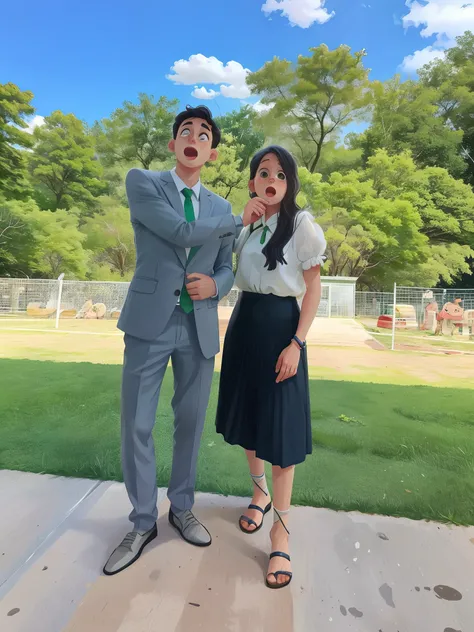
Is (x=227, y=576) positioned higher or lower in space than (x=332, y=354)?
lower

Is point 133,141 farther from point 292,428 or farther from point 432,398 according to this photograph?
point 292,428

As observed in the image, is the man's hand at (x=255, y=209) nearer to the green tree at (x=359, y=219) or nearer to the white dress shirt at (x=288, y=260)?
the white dress shirt at (x=288, y=260)

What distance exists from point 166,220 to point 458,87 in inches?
869

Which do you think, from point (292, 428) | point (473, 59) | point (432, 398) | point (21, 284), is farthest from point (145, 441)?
point (473, 59)

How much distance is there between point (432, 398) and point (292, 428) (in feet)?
10.6

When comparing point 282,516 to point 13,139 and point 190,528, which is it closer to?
point 190,528

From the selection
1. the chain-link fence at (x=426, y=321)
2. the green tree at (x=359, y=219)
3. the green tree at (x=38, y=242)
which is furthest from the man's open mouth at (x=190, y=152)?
the green tree at (x=38, y=242)

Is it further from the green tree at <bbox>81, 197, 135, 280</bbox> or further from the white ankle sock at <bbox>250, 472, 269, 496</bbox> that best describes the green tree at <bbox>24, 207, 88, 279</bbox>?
the white ankle sock at <bbox>250, 472, 269, 496</bbox>

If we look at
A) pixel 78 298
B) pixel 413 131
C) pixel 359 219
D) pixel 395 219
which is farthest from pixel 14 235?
pixel 413 131

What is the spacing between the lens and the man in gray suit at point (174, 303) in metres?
1.41

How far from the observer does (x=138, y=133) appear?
19031mm

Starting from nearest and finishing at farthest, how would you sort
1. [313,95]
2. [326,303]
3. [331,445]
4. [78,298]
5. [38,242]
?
[331,445]
[78,298]
[326,303]
[38,242]
[313,95]

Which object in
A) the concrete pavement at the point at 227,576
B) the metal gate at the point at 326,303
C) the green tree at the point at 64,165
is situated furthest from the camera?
the green tree at the point at 64,165

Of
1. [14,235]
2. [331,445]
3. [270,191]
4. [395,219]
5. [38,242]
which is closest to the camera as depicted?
[270,191]
